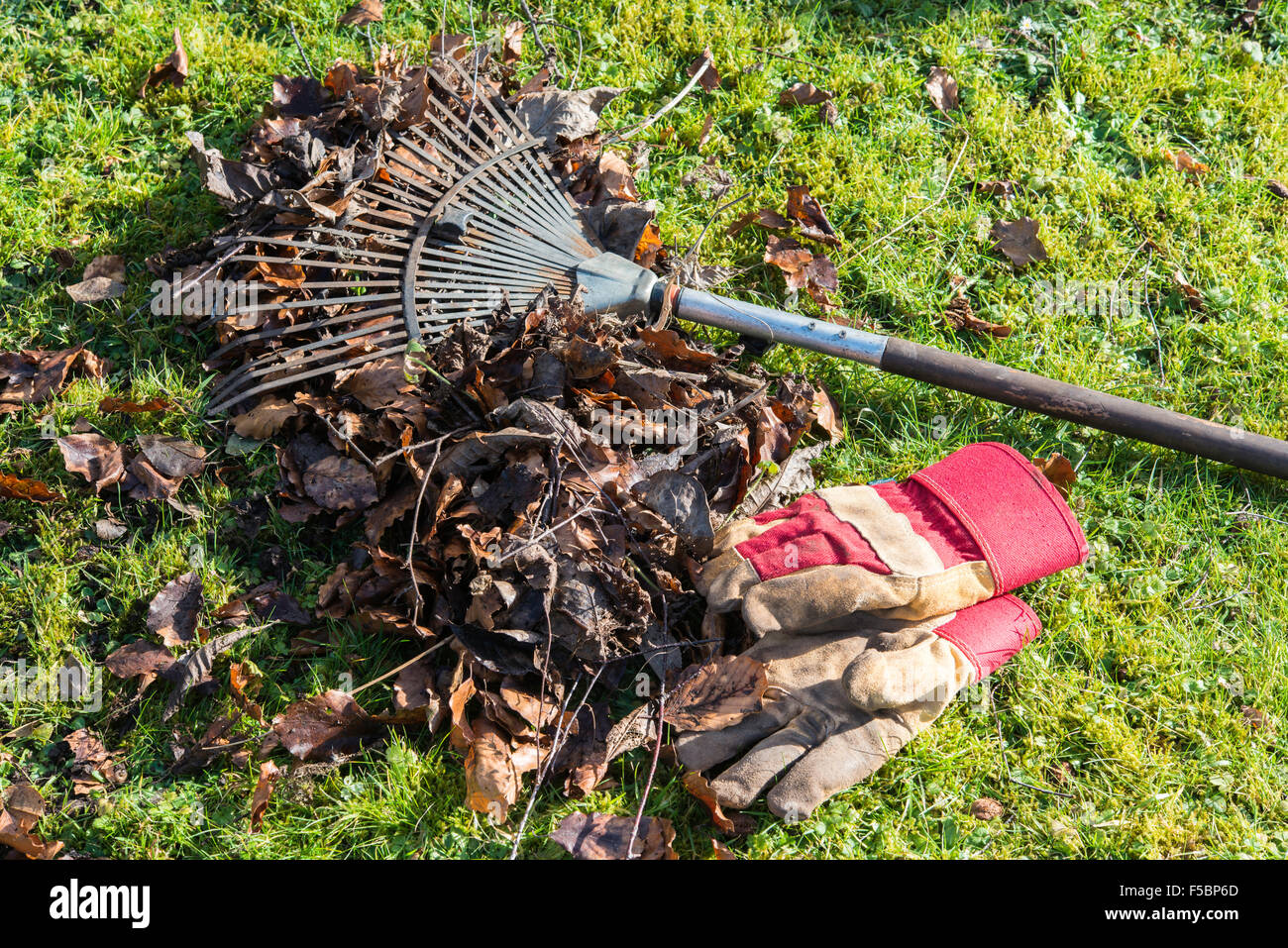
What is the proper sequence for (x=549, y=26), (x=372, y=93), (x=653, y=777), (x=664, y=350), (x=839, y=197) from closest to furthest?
1. (x=653, y=777)
2. (x=664, y=350)
3. (x=372, y=93)
4. (x=839, y=197)
5. (x=549, y=26)

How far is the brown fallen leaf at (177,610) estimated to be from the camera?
2.76 m

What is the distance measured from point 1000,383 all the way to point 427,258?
6.07ft

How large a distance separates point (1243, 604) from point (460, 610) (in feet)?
7.55

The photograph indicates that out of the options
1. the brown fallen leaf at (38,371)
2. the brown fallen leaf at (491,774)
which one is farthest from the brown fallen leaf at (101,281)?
the brown fallen leaf at (491,774)

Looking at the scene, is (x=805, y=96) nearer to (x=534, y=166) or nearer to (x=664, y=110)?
(x=664, y=110)

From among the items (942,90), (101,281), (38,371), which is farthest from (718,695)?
(942,90)

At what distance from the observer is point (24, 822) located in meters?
2.50

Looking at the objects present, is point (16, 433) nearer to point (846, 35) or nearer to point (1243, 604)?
point (846, 35)

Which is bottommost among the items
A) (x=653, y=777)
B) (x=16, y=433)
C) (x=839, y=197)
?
(x=653, y=777)

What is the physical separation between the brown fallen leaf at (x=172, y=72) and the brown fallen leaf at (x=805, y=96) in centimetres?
230

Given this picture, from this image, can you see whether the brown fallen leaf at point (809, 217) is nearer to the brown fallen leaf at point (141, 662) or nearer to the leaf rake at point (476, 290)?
the leaf rake at point (476, 290)

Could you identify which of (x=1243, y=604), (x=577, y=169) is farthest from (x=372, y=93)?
(x=1243, y=604)

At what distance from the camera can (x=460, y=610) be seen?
107 inches

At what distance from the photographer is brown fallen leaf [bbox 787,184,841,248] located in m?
3.54
